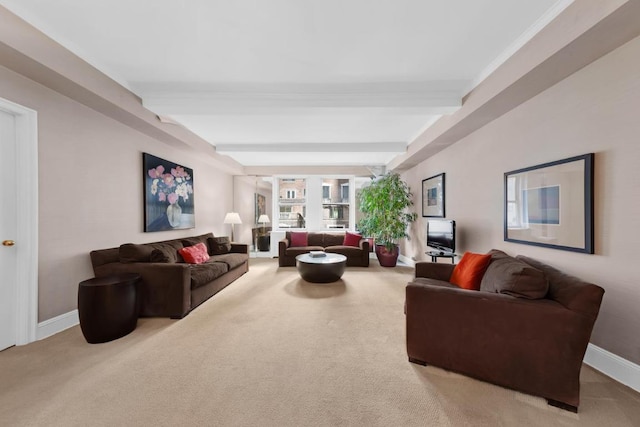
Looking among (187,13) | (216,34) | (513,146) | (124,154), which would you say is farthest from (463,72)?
(124,154)

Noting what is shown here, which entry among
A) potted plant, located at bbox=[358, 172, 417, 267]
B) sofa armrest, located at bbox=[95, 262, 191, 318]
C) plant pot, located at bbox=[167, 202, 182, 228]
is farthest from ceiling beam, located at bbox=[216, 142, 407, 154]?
sofa armrest, located at bbox=[95, 262, 191, 318]

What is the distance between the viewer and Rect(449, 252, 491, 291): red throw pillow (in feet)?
7.73

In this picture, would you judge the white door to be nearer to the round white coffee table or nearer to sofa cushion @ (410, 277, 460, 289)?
the round white coffee table

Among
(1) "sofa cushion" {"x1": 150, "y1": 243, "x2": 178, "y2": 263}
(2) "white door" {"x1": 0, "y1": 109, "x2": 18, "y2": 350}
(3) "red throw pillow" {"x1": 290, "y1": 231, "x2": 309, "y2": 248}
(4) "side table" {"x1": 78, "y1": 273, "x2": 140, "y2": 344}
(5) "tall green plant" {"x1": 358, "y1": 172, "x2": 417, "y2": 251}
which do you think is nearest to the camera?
(2) "white door" {"x1": 0, "y1": 109, "x2": 18, "y2": 350}

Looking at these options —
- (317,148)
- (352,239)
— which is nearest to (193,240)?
(317,148)

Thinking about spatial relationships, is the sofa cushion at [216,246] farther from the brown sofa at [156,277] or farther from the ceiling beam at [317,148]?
the ceiling beam at [317,148]

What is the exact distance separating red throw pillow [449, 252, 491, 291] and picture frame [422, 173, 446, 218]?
1.88m

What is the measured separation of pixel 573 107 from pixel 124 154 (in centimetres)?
490

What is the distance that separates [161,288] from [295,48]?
2939 mm

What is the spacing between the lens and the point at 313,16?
6.07 ft

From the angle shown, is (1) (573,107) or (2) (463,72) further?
(2) (463,72)

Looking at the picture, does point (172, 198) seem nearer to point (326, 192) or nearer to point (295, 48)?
point (295, 48)

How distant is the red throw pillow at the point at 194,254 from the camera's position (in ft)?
12.6

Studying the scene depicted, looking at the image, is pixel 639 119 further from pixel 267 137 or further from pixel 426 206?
pixel 267 137
